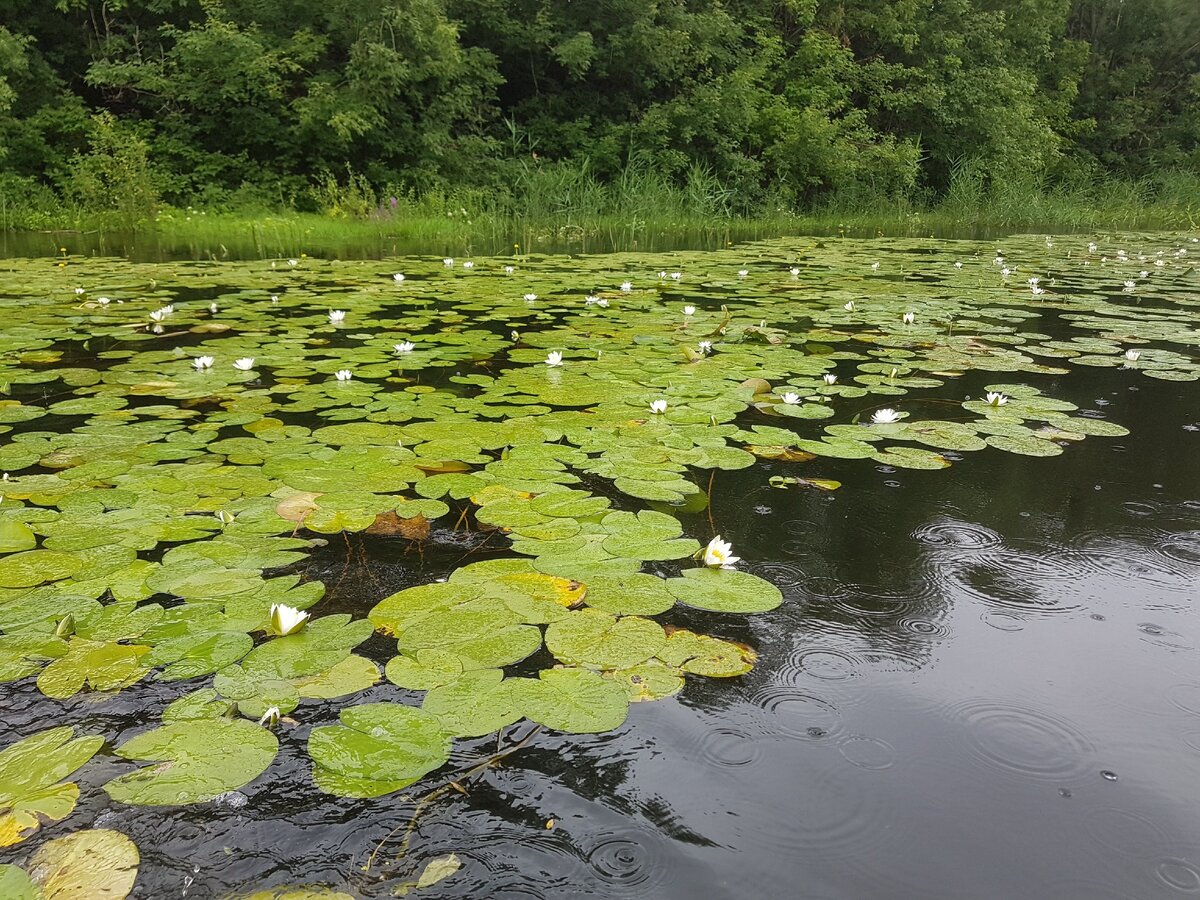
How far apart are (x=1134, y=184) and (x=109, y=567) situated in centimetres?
2010

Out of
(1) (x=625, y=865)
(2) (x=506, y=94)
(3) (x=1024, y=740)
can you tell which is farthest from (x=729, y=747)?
(2) (x=506, y=94)

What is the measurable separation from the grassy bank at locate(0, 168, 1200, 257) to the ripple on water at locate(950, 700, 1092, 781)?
23.6 feet

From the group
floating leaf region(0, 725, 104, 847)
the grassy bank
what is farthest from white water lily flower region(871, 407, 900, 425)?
the grassy bank

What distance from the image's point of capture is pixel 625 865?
2.94 ft

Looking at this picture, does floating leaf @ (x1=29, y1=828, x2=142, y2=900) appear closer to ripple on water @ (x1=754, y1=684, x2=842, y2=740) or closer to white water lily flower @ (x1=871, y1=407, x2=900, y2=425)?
ripple on water @ (x1=754, y1=684, x2=842, y2=740)

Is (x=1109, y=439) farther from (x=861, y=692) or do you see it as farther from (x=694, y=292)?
(x=694, y=292)

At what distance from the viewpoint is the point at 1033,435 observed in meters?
2.37

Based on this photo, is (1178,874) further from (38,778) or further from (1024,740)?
(38,778)

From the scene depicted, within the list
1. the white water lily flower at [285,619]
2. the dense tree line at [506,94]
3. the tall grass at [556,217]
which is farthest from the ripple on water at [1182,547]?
the dense tree line at [506,94]

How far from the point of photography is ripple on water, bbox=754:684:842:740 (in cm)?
112

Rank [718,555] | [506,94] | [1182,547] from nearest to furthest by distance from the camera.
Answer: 1. [718,555]
2. [1182,547]
3. [506,94]

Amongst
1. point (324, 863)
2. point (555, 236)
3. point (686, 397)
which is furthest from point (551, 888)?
point (555, 236)

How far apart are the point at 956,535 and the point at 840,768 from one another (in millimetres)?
895

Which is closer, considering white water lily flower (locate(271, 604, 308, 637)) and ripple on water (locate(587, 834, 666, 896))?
ripple on water (locate(587, 834, 666, 896))
